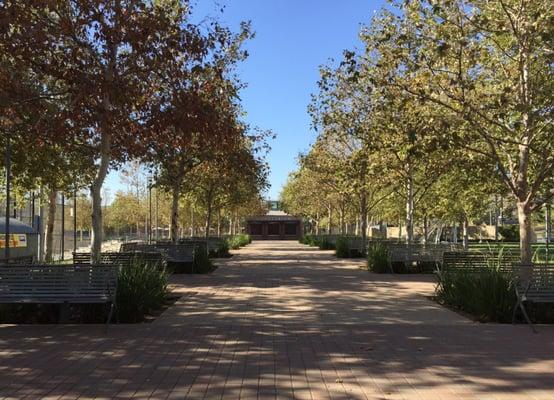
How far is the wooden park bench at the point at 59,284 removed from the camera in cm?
872

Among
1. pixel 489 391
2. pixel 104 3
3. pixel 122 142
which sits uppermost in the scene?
pixel 104 3

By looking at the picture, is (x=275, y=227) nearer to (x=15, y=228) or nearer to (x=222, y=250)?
(x=222, y=250)

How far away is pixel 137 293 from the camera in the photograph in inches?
377

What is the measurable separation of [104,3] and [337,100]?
11.3 m

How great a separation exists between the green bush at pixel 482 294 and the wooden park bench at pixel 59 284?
575 centimetres

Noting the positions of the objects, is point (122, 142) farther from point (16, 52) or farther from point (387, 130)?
point (387, 130)

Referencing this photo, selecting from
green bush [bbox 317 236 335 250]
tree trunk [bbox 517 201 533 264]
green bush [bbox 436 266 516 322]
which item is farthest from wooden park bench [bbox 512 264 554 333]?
green bush [bbox 317 236 335 250]

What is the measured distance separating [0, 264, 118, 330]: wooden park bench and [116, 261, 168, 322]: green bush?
1.50 ft

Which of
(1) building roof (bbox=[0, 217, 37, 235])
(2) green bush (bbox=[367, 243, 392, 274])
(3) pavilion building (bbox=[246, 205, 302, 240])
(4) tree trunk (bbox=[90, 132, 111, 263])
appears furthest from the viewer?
(3) pavilion building (bbox=[246, 205, 302, 240])

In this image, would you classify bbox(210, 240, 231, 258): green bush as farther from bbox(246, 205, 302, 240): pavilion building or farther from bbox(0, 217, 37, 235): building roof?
bbox(246, 205, 302, 240): pavilion building

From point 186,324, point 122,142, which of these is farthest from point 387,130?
point 186,324

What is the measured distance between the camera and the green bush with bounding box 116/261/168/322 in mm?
9367

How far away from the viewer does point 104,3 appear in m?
9.36

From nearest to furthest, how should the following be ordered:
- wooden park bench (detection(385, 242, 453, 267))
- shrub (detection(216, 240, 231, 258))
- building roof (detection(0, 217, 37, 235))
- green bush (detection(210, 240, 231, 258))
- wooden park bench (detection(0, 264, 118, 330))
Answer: wooden park bench (detection(0, 264, 118, 330))
wooden park bench (detection(385, 242, 453, 267))
building roof (detection(0, 217, 37, 235))
green bush (detection(210, 240, 231, 258))
shrub (detection(216, 240, 231, 258))
